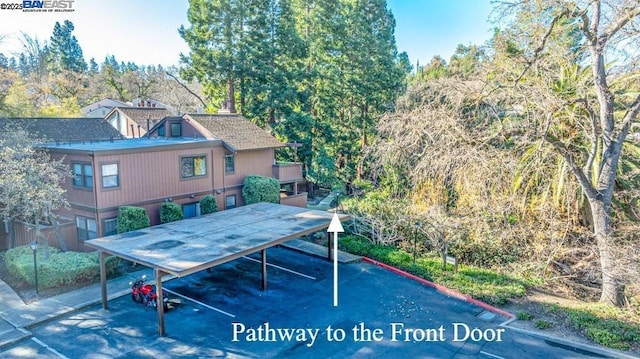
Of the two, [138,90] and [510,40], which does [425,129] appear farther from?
[138,90]

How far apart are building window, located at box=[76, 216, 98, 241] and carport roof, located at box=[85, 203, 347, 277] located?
331 centimetres

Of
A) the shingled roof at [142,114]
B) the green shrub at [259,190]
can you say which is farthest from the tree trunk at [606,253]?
the shingled roof at [142,114]

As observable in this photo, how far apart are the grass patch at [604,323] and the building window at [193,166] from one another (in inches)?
620

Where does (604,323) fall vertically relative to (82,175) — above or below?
below

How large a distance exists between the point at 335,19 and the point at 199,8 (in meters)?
9.17

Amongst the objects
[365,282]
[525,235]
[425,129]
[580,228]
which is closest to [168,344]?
[365,282]

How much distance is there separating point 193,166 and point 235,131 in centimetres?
412

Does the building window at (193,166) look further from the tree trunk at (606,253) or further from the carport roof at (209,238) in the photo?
the tree trunk at (606,253)

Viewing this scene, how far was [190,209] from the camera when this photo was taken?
2022 cm

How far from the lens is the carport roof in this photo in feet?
38.9

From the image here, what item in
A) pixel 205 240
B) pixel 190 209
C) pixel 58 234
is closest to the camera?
pixel 205 240

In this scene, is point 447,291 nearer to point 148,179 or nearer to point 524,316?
point 524,316

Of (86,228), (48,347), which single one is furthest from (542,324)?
(86,228)

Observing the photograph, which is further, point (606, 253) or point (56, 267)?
point (56, 267)
